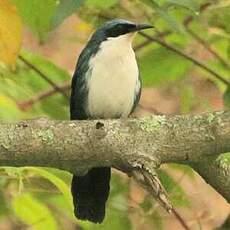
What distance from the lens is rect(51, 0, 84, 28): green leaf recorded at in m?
1.93

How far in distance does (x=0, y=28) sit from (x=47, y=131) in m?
0.32

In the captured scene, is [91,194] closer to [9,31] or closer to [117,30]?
[117,30]

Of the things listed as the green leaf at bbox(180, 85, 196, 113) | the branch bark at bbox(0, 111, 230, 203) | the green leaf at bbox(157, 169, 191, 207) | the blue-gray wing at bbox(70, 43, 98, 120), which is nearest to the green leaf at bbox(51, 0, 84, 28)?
the branch bark at bbox(0, 111, 230, 203)

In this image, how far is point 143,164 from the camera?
75.3 inches

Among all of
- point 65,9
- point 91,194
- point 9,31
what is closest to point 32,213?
point 91,194

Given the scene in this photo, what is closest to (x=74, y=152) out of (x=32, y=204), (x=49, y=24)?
(x=49, y=24)

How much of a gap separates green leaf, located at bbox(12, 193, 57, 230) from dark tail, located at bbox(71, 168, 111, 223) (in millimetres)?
82

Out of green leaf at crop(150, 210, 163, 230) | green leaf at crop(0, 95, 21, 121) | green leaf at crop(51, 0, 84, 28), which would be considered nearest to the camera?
green leaf at crop(51, 0, 84, 28)

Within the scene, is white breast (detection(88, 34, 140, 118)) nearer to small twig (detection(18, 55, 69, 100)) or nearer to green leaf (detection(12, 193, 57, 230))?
small twig (detection(18, 55, 69, 100))

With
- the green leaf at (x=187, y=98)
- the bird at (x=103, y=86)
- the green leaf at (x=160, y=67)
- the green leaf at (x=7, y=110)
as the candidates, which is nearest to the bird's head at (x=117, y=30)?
the bird at (x=103, y=86)

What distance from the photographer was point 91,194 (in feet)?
8.77

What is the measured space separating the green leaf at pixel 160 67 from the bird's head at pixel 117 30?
0.17 metres

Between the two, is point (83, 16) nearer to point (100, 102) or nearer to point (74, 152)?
point (100, 102)

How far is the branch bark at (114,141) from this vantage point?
198cm
